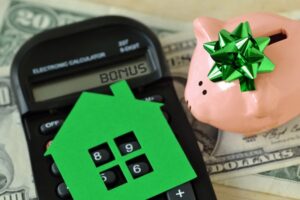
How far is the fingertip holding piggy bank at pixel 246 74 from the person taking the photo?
384 mm

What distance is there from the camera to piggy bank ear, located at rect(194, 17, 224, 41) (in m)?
0.42

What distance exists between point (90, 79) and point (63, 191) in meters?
0.10

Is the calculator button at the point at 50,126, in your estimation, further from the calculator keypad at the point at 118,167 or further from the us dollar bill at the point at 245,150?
the us dollar bill at the point at 245,150

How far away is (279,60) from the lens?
0.40 metres

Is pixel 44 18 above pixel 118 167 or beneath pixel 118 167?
above

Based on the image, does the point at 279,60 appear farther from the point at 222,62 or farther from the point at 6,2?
the point at 6,2

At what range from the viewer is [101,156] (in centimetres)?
42

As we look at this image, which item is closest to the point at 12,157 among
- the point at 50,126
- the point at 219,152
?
the point at 50,126

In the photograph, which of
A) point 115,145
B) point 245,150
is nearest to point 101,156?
point 115,145

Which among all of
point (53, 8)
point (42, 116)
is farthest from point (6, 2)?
point (42, 116)

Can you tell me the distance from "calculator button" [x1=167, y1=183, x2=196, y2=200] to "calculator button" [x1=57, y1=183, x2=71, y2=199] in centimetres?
7

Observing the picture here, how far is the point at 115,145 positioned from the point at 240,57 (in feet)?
0.39

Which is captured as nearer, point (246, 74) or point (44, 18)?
point (246, 74)

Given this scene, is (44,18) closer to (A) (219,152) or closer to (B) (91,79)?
(B) (91,79)
